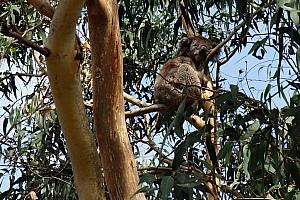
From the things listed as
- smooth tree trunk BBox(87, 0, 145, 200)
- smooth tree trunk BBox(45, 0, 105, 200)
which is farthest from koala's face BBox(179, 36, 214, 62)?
smooth tree trunk BBox(45, 0, 105, 200)

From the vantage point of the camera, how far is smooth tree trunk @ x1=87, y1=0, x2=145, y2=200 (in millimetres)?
2402

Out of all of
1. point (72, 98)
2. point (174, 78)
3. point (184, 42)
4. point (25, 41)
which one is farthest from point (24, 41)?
point (184, 42)

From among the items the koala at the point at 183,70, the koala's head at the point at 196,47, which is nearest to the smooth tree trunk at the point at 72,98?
the koala at the point at 183,70

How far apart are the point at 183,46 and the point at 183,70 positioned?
0.25 metres

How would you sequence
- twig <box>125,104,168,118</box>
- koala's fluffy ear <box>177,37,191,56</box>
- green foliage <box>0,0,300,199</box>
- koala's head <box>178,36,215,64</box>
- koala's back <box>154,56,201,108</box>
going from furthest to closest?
koala's fluffy ear <box>177,37,191,56</box>
koala's head <box>178,36,215,64</box>
koala's back <box>154,56,201,108</box>
twig <box>125,104,168,118</box>
green foliage <box>0,0,300,199</box>

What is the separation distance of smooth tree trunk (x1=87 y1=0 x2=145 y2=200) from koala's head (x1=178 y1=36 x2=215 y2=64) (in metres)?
2.28

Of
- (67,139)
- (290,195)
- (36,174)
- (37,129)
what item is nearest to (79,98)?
(67,139)

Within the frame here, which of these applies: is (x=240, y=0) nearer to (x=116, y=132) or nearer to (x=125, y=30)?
(x=116, y=132)

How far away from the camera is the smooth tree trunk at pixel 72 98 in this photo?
7.01 feet

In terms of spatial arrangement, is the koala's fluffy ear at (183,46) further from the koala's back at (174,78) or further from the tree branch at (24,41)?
the tree branch at (24,41)

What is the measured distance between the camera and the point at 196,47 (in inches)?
192

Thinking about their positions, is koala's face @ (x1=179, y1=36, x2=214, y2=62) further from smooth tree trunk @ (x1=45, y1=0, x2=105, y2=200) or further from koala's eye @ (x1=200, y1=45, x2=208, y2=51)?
smooth tree trunk @ (x1=45, y1=0, x2=105, y2=200)

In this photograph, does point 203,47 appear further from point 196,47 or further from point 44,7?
point 44,7

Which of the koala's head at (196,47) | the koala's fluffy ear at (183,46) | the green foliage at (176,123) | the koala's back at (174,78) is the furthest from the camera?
the koala's fluffy ear at (183,46)
